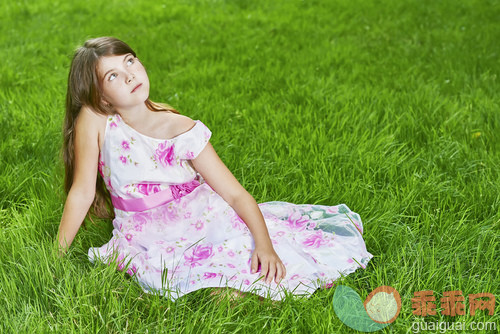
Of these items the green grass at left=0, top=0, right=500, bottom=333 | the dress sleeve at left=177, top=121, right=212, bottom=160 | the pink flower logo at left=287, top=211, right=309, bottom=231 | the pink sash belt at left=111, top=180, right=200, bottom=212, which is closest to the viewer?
the green grass at left=0, top=0, right=500, bottom=333

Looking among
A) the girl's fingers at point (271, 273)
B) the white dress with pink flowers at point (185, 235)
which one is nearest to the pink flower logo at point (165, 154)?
the white dress with pink flowers at point (185, 235)

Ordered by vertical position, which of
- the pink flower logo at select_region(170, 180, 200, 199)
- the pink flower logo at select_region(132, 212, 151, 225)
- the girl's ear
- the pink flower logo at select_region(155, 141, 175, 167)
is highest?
the girl's ear

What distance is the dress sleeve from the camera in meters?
2.32

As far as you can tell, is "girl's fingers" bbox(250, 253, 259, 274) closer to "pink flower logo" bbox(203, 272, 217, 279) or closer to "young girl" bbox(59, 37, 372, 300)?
"young girl" bbox(59, 37, 372, 300)

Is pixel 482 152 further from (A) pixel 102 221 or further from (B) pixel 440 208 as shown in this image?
(A) pixel 102 221

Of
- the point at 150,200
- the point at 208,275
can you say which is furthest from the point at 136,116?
the point at 208,275

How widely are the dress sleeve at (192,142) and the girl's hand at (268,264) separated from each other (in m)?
0.47

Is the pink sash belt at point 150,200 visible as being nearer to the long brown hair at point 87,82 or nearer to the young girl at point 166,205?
the young girl at point 166,205

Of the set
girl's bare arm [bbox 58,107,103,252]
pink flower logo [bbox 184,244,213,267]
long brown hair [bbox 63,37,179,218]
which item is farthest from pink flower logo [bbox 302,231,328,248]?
girl's bare arm [bbox 58,107,103,252]

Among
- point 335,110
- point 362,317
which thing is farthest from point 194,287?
point 335,110

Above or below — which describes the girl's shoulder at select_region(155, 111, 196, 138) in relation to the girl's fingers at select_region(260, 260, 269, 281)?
above

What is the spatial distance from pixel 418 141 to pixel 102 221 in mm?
2062

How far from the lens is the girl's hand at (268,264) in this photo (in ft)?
7.41

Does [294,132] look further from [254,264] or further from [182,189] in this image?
[254,264]
